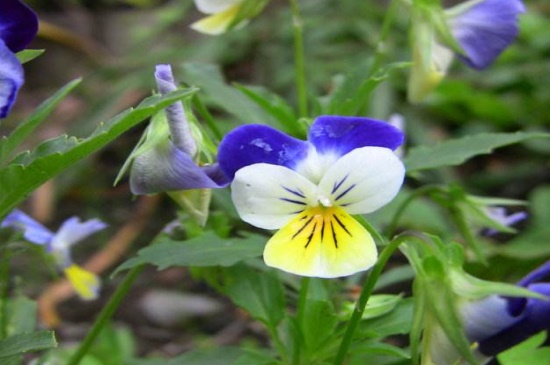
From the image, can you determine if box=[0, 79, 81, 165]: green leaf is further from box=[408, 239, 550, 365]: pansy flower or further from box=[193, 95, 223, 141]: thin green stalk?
box=[408, 239, 550, 365]: pansy flower

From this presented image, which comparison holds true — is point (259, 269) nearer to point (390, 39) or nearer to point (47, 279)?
point (47, 279)

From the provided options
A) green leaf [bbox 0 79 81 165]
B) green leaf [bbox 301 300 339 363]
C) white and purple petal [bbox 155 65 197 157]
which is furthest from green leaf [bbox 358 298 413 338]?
green leaf [bbox 0 79 81 165]

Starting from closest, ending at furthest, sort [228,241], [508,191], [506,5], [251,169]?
[251,169], [228,241], [506,5], [508,191]

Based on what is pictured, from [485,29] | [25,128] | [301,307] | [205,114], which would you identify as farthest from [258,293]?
[485,29]

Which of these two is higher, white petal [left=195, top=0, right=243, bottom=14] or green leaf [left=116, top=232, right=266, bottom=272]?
white petal [left=195, top=0, right=243, bottom=14]

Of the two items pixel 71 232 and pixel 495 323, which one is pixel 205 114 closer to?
pixel 71 232

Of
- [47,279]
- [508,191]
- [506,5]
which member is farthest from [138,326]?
[506,5]
